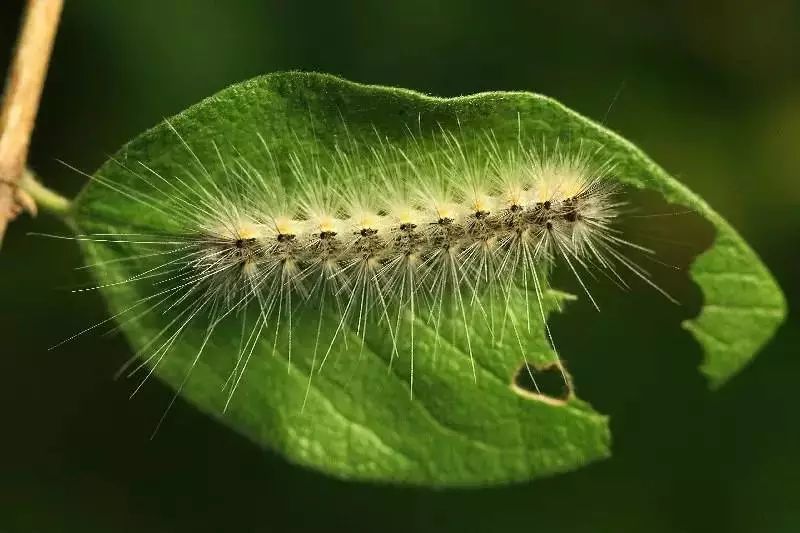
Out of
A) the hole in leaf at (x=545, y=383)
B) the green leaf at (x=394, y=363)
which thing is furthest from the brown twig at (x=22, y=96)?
the hole in leaf at (x=545, y=383)

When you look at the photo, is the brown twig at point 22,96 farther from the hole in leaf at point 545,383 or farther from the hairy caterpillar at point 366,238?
the hole in leaf at point 545,383

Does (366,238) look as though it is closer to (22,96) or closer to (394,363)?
(394,363)

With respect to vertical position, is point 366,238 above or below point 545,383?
above

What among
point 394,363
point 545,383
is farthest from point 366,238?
point 545,383

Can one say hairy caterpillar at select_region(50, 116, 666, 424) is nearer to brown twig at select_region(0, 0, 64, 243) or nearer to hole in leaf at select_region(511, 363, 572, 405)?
hole in leaf at select_region(511, 363, 572, 405)

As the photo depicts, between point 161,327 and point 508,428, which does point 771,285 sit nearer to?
point 508,428
